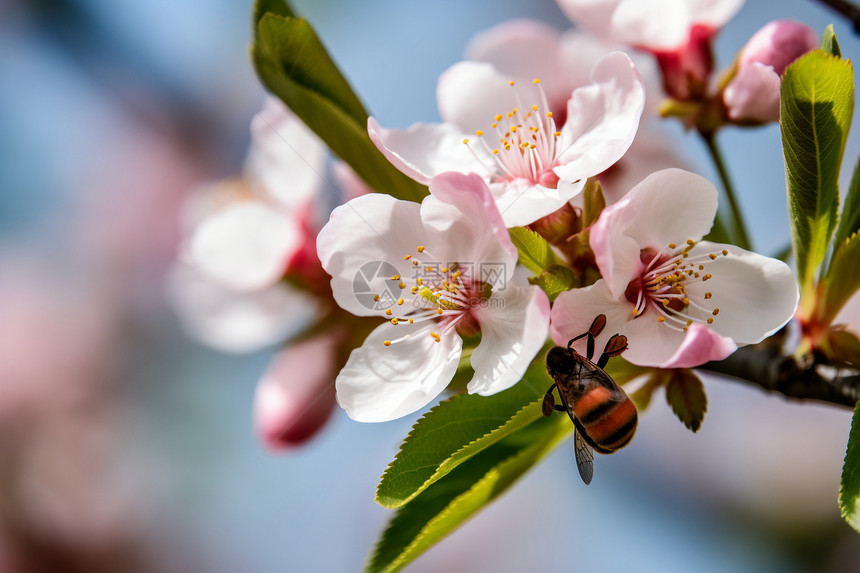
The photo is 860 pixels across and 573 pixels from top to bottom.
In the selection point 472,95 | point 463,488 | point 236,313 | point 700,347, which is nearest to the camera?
point 700,347

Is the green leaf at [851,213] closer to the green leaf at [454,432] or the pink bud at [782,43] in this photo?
the pink bud at [782,43]

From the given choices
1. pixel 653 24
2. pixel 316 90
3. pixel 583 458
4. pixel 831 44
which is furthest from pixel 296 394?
pixel 831 44

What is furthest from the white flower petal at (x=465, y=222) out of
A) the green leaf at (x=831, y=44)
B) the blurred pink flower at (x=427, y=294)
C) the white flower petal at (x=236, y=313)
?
the white flower petal at (x=236, y=313)

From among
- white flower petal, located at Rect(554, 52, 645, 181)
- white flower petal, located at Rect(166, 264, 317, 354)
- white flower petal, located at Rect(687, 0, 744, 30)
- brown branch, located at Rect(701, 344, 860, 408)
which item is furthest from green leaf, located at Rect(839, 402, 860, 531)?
white flower petal, located at Rect(166, 264, 317, 354)

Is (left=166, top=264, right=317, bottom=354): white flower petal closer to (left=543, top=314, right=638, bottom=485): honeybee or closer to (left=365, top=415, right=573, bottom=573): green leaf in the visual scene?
(left=365, top=415, right=573, bottom=573): green leaf

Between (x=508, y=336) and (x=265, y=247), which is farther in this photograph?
(x=265, y=247)

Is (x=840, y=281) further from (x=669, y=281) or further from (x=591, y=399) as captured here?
(x=591, y=399)

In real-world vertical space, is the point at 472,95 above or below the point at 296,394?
above
